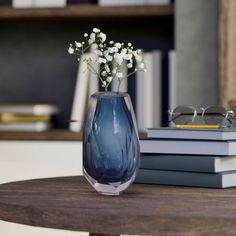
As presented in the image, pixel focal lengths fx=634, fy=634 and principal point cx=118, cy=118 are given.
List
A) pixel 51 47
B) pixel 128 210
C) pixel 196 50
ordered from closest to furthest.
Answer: pixel 128 210, pixel 196 50, pixel 51 47

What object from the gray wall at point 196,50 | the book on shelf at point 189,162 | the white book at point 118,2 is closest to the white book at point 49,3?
the white book at point 118,2

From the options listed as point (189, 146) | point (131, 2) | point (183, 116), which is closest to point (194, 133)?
point (189, 146)

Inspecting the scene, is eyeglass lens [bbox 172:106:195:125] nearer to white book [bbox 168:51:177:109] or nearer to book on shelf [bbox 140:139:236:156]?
book on shelf [bbox 140:139:236:156]

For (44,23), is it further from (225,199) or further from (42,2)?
(225,199)

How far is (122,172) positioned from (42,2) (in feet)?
4.30

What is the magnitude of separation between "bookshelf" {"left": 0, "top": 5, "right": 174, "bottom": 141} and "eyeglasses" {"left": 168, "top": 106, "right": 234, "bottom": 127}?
106 centimetres

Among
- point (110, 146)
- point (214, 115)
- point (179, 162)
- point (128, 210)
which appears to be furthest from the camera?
point (214, 115)

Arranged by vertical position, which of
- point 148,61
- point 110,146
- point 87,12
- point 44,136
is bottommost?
point 44,136

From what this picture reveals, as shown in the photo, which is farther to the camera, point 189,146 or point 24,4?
point 24,4

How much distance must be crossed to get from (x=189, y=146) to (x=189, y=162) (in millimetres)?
30

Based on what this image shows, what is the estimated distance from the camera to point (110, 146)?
0.99 metres

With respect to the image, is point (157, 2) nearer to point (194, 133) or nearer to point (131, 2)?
point (131, 2)

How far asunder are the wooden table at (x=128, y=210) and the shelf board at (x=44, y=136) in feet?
3.36

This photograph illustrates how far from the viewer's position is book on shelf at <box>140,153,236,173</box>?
107 cm
